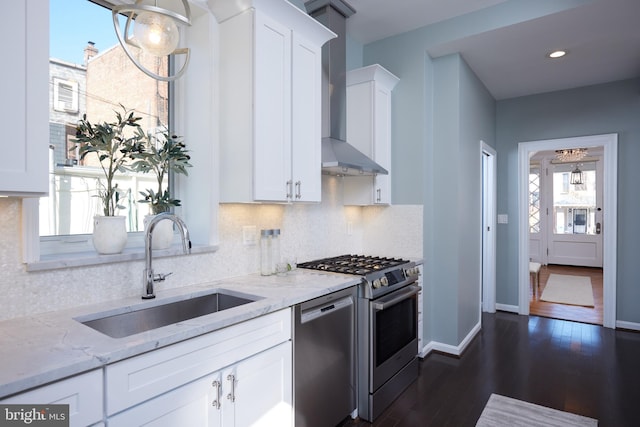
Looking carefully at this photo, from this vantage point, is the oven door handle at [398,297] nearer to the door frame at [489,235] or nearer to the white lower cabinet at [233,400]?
the white lower cabinet at [233,400]

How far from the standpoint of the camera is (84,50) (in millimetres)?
1913

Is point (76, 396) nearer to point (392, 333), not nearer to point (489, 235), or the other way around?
point (392, 333)

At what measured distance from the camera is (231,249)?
7.59ft

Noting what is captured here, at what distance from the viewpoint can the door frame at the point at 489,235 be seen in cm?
464

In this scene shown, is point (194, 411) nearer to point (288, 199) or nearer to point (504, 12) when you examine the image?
point (288, 199)

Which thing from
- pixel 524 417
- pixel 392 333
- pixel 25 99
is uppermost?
pixel 25 99

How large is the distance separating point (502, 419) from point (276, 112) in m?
→ 2.40

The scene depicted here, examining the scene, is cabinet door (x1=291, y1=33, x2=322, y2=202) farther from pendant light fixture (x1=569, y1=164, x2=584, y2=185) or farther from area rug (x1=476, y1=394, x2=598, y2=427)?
pendant light fixture (x1=569, y1=164, x2=584, y2=185)

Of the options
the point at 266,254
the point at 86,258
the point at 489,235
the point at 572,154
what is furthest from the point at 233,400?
the point at 572,154

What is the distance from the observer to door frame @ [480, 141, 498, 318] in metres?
4.64

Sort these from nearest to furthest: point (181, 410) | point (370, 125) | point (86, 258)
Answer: point (181, 410) < point (86, 258) < point (370, 125)

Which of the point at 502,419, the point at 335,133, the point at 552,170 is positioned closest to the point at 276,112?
the point at 335,133

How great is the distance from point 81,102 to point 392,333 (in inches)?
93.1

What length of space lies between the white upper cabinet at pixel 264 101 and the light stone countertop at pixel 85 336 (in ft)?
2.00
